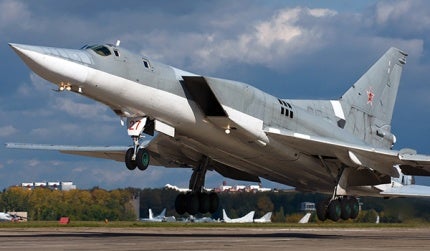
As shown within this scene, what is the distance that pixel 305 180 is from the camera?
97.9 ft

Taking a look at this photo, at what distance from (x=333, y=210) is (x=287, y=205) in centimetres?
1239

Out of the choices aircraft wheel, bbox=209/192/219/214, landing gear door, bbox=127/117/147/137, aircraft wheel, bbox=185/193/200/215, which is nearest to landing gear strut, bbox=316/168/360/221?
aircraft wheel, bbox=209/192/219/214

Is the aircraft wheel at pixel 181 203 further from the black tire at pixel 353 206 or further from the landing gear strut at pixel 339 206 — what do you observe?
the black tire at pixel 353 206

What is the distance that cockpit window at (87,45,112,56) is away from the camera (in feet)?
75.6

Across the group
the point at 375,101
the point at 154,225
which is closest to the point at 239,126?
the point at 375,101

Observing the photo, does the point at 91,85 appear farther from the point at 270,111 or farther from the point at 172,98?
the point at 270,111

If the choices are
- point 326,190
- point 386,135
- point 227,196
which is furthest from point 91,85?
point 227,196

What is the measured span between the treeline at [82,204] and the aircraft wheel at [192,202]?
1538 cm

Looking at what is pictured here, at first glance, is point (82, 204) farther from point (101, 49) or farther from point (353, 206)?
point (101, 49)

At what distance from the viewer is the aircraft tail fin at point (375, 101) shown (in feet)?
102

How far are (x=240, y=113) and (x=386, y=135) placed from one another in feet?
28.6

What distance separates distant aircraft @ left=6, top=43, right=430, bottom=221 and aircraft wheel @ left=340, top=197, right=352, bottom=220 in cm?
3

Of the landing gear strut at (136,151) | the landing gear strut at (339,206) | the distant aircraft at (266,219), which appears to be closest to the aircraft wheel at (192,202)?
the landing gear strut at (339,206)

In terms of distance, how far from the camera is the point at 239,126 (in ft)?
83.3
